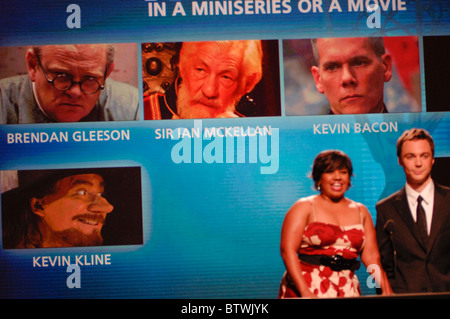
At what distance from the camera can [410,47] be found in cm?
282

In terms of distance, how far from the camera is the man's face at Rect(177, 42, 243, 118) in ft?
9.20

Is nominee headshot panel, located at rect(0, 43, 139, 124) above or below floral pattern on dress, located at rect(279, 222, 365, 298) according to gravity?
above

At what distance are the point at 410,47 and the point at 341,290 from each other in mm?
1501

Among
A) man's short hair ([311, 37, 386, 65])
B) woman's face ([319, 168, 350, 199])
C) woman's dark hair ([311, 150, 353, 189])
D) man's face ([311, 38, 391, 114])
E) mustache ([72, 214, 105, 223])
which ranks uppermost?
man's short hair ([311, 37, 386, 65])

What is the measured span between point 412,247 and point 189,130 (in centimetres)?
149

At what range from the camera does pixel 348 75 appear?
281 cm

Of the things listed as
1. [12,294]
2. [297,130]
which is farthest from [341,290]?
[12,294]

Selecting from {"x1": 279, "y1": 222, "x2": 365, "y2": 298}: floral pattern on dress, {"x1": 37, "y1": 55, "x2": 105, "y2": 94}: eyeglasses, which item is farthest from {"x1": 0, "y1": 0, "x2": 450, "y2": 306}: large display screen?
{"x1": 279, "y1": 222, "x2": 365, "y2": 298}: floral pattern on dress

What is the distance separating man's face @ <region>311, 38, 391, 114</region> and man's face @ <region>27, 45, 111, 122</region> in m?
1.31

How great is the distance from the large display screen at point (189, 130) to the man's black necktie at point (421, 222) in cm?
17

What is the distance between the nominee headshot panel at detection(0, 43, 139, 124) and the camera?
2795 mm

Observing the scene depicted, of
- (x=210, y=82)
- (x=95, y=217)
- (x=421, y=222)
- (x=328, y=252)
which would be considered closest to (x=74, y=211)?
(x=95, y=217)

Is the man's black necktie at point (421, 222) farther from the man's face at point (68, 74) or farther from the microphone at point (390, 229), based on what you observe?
the man's face at point (68, 74)

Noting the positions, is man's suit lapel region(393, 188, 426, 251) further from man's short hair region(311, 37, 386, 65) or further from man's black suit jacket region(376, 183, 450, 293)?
man's short hair region(311, 37, 386, 65)
